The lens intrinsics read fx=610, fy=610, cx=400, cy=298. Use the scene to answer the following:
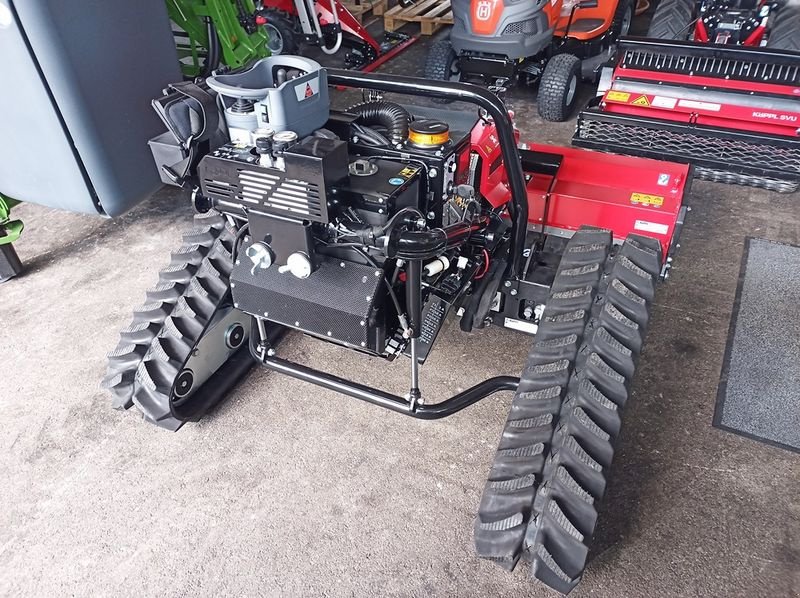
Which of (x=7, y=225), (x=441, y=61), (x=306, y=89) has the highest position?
(x=306, y=89)

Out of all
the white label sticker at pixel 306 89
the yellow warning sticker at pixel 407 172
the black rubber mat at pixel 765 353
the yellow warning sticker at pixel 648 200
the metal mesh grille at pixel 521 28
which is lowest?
the black rubber mat at pixel 765 353

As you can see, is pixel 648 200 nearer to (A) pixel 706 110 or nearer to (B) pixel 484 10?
(A) pixel 706 110

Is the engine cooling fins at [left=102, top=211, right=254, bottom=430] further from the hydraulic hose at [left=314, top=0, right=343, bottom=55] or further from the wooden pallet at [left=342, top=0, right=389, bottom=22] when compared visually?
the wooden pallet at [left=342, top=0, right=389, bottom=22]

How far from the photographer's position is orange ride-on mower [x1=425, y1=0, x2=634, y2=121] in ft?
14.3

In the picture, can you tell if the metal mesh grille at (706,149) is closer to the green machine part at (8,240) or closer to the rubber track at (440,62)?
the rubber track at (440,62)

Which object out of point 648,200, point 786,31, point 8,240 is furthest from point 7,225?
point 786,31

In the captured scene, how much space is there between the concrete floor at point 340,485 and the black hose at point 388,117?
99 centimetres

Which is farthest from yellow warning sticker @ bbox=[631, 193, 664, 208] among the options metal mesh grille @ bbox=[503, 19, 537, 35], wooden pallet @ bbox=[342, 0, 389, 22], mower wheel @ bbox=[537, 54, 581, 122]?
wooden pallet @ bbox=[342, 0, 389, 22]

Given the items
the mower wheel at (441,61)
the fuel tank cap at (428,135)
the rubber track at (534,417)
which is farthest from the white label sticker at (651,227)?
the mower wheel at (441,61)

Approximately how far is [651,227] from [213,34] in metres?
3.00

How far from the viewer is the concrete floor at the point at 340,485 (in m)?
1.81

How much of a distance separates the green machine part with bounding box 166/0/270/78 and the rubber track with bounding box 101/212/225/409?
2175 mm

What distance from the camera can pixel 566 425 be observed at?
1.61 meters

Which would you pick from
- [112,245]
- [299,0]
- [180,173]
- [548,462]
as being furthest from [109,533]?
[299,0]
